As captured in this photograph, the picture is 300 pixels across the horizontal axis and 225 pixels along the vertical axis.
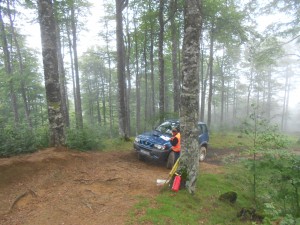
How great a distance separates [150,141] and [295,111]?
66047 millimetres

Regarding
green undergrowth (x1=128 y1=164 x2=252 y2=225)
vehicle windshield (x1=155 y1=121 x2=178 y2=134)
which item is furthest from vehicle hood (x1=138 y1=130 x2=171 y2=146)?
green undergrowth (x1=128 y1=164 x2=252 y2=225)

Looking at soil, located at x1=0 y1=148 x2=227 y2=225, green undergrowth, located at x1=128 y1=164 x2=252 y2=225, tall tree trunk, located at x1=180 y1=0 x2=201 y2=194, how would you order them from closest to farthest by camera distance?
soil, located at x1=0 y1=148 x2=227 y2=225 < green undergrowth, located at x1=128 y1=164 x2=252 y2=225 < tall tree trunk, located at x1=180 y1=0 x2=201 y2=194

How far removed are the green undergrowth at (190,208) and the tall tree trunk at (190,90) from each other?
467mm

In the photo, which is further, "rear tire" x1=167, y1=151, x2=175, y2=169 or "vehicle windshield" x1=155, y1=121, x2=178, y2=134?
"vehicle windshield" x1=155, y1=121, x2=178, y2=134

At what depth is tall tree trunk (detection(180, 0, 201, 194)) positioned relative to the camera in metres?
5.66

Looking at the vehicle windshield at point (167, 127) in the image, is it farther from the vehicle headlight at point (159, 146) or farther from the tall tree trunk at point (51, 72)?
the tall tree trunk at point (51, 72)

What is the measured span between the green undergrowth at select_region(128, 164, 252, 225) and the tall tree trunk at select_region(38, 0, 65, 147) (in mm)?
4542

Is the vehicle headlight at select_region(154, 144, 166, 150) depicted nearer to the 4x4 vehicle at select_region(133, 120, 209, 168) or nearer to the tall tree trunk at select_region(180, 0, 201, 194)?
the 4x4 vehicle at select_region(133, 120, 209, 168)

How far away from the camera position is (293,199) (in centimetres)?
532

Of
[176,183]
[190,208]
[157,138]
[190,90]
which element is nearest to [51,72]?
[157,138]

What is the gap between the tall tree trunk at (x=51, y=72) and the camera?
8148 mm

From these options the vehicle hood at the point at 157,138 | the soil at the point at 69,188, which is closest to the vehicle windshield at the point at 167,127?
the vehicle hood at the point at 157,138

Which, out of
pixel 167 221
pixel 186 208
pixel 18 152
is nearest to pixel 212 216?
pixel 186 208

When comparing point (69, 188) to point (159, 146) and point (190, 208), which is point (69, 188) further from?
point (159, 146)
